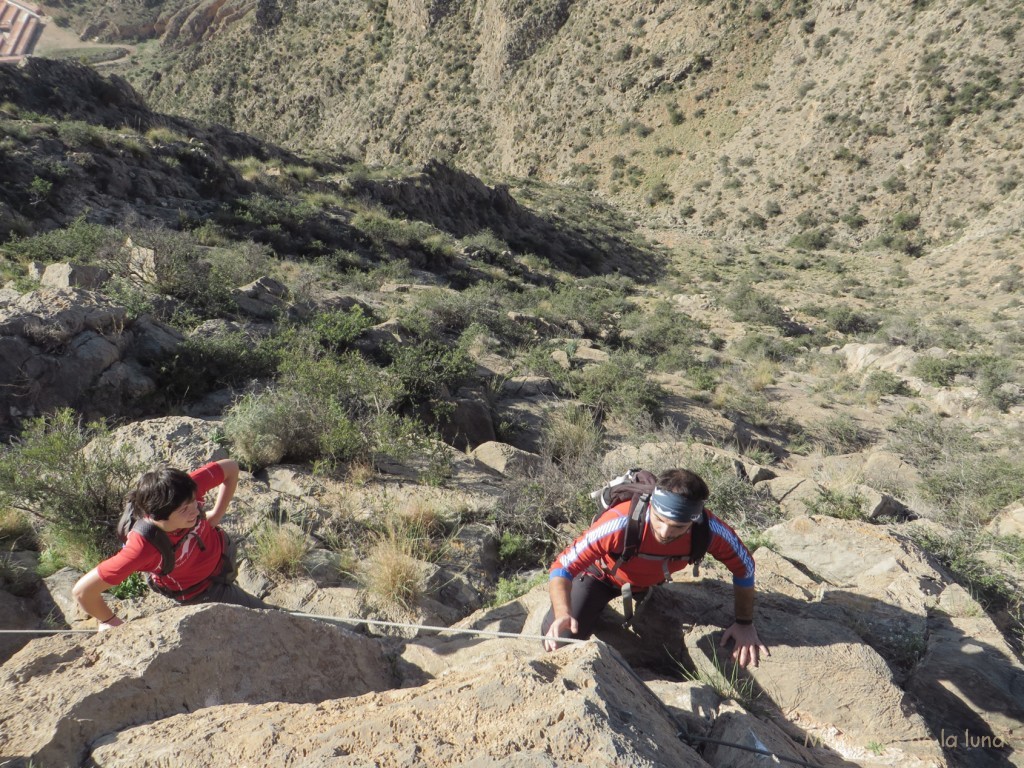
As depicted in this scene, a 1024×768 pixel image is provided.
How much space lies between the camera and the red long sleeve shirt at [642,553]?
2457 millimetres

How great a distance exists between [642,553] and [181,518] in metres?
2.05

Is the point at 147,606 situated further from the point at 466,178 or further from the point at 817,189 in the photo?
the point at 817,189

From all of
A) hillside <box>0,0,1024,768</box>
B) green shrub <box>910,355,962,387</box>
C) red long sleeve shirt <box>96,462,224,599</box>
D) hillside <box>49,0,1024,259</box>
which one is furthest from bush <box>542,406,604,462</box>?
hillside <box>49,0,1024,259</box>

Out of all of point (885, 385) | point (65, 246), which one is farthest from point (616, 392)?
point (65, 246)

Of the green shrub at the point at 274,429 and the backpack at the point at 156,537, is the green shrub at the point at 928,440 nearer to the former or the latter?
the green shrub at the point at 274,429

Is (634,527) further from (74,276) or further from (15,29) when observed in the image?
(15,29)

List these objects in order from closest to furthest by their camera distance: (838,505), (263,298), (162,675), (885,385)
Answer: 1. (162,675)
2. (838,505)
3. (263,298)
4. (885,385)

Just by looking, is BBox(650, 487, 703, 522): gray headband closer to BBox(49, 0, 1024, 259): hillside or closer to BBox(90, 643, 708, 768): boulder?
BBox(90, 643, 708, 768): boulder

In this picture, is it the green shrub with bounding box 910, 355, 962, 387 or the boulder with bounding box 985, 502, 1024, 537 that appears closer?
the boulder with bounding box 985, 502, 1024, 537

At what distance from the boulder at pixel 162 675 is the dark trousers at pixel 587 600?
91 centimetres

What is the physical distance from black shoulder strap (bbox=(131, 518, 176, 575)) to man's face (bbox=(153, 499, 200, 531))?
4 centimetres

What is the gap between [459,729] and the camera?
1.49m

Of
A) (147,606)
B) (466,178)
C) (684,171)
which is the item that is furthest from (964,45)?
(147,606)

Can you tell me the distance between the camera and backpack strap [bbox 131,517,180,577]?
2.25 m
